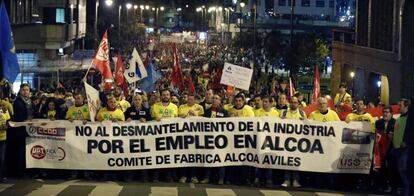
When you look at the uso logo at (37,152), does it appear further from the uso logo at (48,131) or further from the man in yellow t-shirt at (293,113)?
the man in yellow t-shirt at (293,113)

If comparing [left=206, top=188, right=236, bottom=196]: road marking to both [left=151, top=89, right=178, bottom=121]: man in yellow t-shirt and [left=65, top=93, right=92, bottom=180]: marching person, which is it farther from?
[left=65, top=93, right=92, bottom=180]: marching person

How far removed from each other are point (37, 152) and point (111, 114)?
1.52 metres

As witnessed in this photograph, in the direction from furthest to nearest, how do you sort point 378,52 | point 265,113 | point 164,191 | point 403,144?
point 378,52, point 265,113, point 164,191, point 403,144

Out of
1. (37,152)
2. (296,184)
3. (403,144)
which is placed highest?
(403,144)

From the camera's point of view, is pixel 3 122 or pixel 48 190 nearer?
pixel 48 190

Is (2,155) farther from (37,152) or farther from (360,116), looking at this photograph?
(360,116)

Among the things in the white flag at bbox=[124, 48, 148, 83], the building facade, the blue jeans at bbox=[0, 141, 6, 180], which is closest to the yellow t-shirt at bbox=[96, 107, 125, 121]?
the blue jeans at bbox=[0, 141, 6, 180]

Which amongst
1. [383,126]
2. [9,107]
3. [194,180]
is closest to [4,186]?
[9,107]

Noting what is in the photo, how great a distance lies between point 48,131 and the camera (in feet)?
45.1

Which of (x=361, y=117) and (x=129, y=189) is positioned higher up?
(x=361, y=117)

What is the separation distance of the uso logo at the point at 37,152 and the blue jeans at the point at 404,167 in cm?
633

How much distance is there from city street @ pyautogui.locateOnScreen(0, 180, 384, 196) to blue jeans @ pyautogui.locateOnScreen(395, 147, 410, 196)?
1.03m

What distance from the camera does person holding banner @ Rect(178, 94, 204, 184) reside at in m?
13.9

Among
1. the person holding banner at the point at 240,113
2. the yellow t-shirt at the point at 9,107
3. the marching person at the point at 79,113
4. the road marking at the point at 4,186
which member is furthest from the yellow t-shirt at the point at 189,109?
the road marking at the point at 4,186
